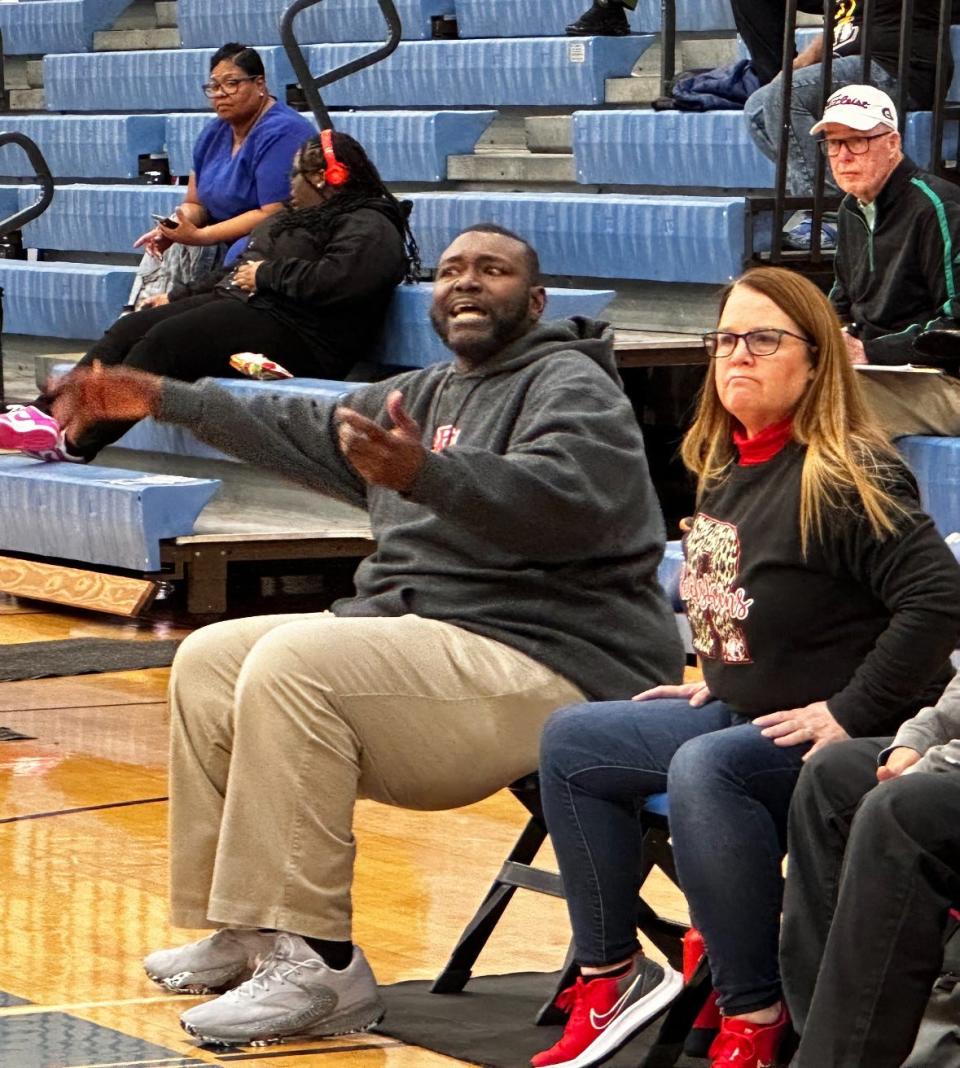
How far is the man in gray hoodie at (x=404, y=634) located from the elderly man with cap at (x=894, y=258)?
1975 mm

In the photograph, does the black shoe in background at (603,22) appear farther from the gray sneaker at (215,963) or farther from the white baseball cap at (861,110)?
the gray sneaker at (215,963)

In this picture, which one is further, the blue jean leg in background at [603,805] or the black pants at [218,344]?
the black pants at [218,344]

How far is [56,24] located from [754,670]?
8.48 m

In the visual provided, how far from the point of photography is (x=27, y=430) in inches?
260

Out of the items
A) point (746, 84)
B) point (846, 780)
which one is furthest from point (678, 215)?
point (846, 780)

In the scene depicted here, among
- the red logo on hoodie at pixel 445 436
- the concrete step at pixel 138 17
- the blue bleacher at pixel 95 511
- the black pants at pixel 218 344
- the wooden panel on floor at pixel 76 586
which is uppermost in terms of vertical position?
the concrete step at pixel 138 17

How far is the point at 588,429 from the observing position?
3115 millimetres

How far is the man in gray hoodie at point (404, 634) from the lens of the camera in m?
2.97

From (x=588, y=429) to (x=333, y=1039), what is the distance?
881 mm

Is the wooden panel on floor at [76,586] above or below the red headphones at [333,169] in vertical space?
below

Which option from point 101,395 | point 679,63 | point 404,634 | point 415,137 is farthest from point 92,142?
point 404,634

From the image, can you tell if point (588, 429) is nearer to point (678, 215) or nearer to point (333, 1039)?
point (333, 1039)

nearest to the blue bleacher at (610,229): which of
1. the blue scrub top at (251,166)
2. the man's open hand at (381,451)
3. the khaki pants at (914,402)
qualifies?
the blue scrub top at (251,166)

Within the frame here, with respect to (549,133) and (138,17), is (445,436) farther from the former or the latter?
(138,17)
